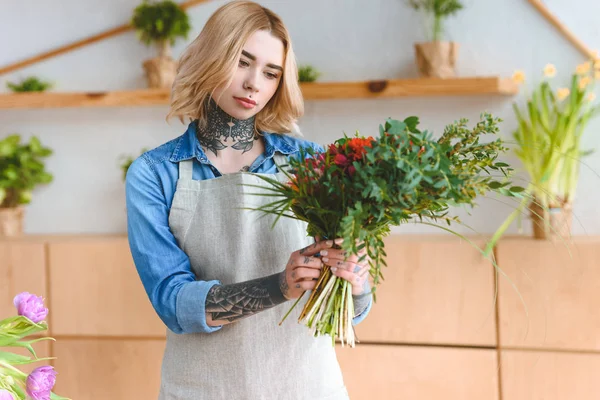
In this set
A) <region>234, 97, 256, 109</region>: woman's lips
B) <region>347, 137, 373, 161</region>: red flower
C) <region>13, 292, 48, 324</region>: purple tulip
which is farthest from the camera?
<region>234, 97, 256, 109</region>: woman's lips

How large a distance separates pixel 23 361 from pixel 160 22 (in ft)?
6.59

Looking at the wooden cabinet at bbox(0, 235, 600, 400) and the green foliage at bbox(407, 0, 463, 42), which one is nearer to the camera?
the wooden cabinet at bbox(0, 235, 600, 400)

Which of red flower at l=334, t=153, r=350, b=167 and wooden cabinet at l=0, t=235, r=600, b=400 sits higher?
red flower at l=334, t=153, r=350, b=167

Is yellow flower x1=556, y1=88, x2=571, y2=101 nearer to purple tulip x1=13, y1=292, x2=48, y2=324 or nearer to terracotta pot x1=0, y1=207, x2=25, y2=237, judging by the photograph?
purple tulip x1=13, y1=292, x2=48, y2=324

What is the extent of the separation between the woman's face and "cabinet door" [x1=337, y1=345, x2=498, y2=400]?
1288mm

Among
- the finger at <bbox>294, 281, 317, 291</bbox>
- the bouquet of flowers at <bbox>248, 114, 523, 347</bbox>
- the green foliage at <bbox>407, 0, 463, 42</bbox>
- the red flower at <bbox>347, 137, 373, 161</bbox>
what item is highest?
the green foliage at <bbox>407, 0, 463, 42</bbox>

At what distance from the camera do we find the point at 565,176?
8.20ft

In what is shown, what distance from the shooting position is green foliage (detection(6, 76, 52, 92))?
3.07 meters

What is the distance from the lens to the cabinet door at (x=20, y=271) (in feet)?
9.45

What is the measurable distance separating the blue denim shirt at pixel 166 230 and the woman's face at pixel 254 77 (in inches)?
5.1

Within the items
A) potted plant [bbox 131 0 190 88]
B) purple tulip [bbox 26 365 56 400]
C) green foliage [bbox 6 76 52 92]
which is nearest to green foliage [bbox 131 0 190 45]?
potted plant [bbox 131 0 190 88]

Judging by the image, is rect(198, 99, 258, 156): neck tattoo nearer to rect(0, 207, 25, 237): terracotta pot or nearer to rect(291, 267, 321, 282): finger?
rect(291, 267, 321, 282): finger

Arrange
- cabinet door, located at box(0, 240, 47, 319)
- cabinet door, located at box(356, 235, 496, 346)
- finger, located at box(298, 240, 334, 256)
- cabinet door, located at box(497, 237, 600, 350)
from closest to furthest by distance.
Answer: finger, located at box(298, 240, 334, 256), cabinet door, located at box(497, 237, 600, 350), cabinet door, located at box(356, 235, 496, 346), cabinet door, located at box(0, 240, 47, 319)

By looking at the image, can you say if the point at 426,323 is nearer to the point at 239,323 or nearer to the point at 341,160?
the point at 239,323
